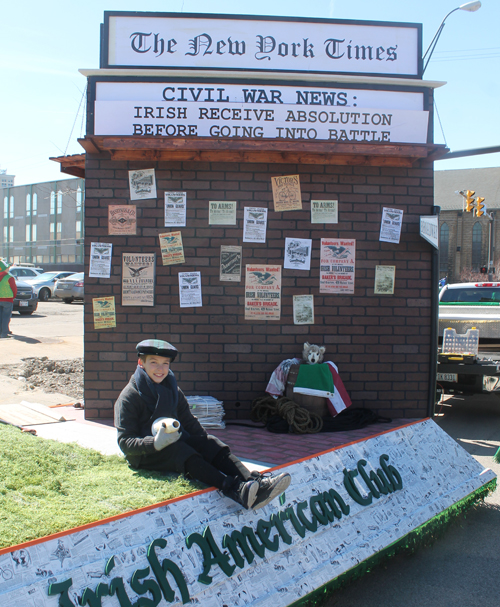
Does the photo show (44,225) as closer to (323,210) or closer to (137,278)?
(137,278)

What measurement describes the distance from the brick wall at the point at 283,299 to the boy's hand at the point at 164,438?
8.40 feet

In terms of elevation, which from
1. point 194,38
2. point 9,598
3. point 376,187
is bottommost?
point 9,598

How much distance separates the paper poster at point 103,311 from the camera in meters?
5.71

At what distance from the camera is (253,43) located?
5859 millimetres

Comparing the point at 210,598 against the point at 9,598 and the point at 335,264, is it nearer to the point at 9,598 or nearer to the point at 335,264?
the point at 9,598

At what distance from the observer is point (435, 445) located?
15.3 feet

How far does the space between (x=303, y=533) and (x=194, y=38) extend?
5067 millimetres

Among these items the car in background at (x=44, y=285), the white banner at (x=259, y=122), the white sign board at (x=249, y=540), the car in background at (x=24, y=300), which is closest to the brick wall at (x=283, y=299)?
the white banner at (x=259, y=122)

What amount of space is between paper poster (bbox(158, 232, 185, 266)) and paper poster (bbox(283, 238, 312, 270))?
116cm

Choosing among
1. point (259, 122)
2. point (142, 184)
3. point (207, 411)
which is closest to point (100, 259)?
point (142, 184)

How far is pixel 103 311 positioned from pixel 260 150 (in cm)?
234

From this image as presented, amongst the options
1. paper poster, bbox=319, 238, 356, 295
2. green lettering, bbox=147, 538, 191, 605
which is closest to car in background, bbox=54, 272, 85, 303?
paper poster, bbox=319, 238, 356, 295

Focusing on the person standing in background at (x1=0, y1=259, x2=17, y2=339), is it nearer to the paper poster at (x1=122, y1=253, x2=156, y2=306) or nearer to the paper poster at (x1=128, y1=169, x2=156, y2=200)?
the paper poster at (x1=122, y1=253, x2=156, y2=306)

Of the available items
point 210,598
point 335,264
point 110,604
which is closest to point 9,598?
point 110,604
